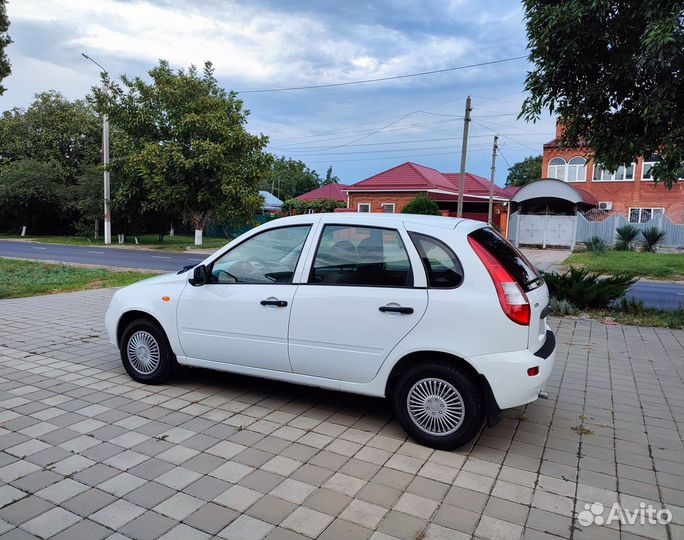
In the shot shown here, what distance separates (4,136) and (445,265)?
47.5 m

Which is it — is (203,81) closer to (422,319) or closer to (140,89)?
(140,89)

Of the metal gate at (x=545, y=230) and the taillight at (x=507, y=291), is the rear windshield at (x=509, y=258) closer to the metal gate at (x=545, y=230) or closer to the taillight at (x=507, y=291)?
the taillight at (x=507, y=291)

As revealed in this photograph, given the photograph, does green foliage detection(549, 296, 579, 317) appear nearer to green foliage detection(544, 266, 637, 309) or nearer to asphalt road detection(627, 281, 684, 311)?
green foliage detection(544, 266, 637, 309)

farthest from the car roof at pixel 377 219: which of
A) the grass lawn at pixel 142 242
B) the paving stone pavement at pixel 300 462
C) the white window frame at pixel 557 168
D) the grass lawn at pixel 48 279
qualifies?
the white window frame at pixel 557 168

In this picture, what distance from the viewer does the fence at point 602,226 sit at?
95.2 ft

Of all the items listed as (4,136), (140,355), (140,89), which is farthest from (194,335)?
(4,136)

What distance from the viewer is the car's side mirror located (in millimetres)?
4680

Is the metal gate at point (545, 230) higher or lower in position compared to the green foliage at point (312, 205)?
lower

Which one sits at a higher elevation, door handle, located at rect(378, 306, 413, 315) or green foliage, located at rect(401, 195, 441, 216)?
green foliage, located at rect(401, 195, 441, 216)

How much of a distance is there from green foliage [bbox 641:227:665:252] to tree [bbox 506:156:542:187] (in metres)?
40.1

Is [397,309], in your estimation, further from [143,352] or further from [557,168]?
[557,168]

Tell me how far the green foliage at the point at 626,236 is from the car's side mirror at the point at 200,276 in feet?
95.0

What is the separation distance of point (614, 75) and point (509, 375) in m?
6.24

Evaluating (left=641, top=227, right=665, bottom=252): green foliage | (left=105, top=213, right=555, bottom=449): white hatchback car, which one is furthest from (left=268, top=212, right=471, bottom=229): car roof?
(left=641, top=227, right=665, bottom=252): green foliage
